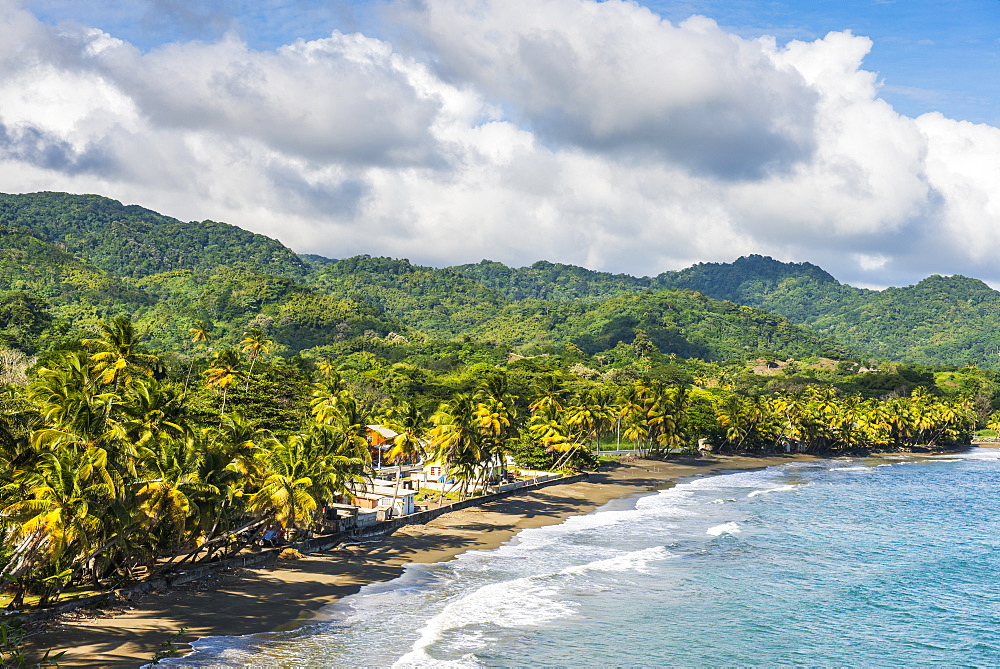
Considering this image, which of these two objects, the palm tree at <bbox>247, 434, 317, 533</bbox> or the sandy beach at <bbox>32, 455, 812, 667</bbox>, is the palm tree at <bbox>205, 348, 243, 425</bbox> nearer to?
the sandy beach at <bbox>32, 455, 812, 667</bbox>

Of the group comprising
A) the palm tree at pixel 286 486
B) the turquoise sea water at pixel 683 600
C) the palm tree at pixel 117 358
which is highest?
the palm tree at pixel 117 358

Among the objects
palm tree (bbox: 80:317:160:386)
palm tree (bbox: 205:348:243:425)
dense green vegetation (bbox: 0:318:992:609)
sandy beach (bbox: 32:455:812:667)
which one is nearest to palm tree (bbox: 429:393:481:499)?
dense green vegetation (bbox: 0:318:992:609)

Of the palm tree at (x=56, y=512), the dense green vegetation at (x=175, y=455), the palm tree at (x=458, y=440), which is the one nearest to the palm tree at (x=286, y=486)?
the dense green vegetation at (x=175, y=455)

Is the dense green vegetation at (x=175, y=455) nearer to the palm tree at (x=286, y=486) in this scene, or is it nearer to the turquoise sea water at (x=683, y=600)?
the palm tree at (x=286, y=486)

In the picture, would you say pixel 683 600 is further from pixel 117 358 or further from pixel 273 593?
pixel 117 358

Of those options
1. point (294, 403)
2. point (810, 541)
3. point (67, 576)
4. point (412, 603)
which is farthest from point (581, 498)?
point (67, 576)

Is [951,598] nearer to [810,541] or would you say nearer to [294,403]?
[810,541]
